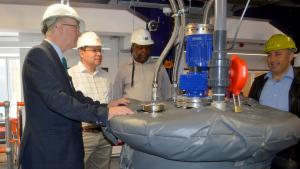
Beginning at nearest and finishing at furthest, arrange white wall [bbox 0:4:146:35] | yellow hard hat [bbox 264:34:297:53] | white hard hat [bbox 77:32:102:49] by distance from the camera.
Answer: yellow hard hat [bbox 264:34:297:53] < white hard hat [bbox 77:32:102:49] < white wall [bbox 0:4:146:35]

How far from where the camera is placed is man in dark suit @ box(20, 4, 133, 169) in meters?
1.48

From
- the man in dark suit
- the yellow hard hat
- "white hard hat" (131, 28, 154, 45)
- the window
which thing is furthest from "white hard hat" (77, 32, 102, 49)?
the window

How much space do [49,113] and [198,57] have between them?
0.82 metres

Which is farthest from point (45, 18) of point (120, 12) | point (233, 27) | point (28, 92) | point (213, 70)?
point (233, 27)

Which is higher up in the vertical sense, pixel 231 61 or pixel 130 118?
pixel 231 61

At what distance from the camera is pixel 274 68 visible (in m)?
2.20

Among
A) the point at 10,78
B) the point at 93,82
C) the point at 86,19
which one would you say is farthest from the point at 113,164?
the point at 10,78

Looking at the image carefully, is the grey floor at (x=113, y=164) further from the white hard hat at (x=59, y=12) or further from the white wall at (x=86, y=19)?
the white hard hat at (x=59, y=12)

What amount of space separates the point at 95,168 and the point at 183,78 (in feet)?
5.22

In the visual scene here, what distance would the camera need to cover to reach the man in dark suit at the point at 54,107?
4.85ft

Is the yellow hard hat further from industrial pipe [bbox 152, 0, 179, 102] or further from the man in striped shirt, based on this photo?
the man in striped shirt

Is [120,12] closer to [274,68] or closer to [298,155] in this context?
[274,68]

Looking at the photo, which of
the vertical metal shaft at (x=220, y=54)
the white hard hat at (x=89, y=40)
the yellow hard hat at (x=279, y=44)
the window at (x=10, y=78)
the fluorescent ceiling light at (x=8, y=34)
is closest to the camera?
the vertical metal shaft at (x=220, y=54)

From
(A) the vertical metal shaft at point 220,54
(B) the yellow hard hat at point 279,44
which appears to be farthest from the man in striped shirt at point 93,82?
(A) the vertical metal shaft at point 220,54
